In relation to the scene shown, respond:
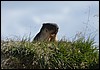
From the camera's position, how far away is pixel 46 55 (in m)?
7.34

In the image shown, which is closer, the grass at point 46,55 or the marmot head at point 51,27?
the grass at point 46,55

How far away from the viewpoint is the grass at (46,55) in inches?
285

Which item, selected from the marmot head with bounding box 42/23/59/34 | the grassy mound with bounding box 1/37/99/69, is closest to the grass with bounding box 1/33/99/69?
the grassy mound with bounding box 1/37/99/69

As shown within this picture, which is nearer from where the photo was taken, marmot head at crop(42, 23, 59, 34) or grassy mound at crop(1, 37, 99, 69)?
grassy mound at crop(1, 37, 99, 69)

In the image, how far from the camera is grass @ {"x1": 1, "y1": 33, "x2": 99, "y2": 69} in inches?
285

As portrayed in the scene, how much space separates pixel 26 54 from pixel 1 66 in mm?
521

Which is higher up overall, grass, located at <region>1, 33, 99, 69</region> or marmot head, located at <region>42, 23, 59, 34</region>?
marmot head, located at <region>42, 23, 59, 34</region>

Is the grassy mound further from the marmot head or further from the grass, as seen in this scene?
the marmot head

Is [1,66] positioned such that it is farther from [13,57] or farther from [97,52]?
[97,52]

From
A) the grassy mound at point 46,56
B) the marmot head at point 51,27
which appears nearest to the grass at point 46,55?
the grassy mound at point 46,56

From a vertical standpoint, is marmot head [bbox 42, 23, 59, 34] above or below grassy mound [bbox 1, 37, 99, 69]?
above

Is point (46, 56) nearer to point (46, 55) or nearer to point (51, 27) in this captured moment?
point (46, 55)

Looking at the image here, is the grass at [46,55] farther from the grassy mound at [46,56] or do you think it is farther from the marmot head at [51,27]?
the marmot head at [51,27]

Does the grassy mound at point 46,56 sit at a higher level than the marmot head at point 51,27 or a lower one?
lower
